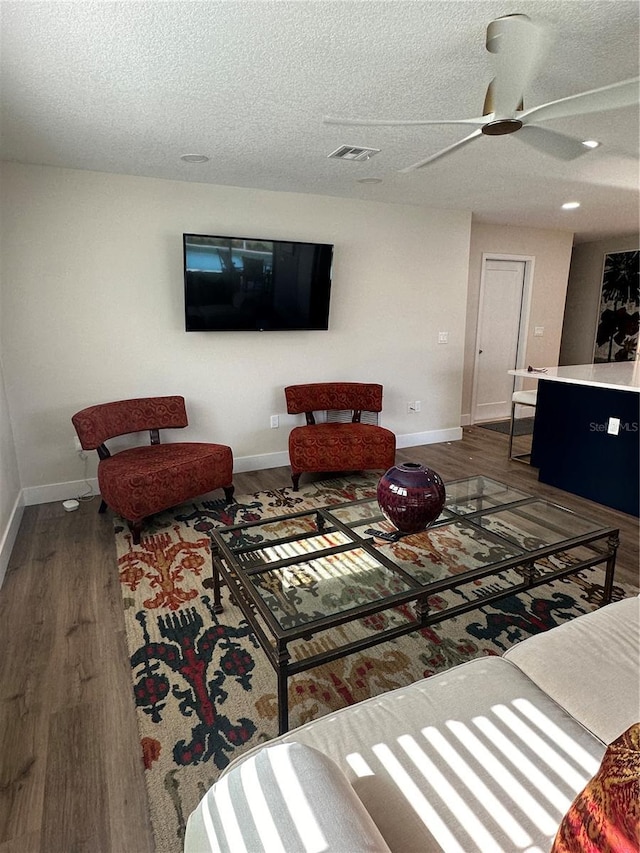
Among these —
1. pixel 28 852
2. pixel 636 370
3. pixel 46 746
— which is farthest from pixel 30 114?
pixel 636 370

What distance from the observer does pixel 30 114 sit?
8.06 ft

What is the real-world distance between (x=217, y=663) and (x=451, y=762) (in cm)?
122

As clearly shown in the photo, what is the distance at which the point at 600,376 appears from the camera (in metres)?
3.69

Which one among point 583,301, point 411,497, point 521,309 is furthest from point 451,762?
point 583,301

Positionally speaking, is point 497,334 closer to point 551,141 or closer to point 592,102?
point 551,141

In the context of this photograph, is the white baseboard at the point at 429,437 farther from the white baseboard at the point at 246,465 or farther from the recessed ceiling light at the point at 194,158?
the recessed ceiling light at the point at 194,158

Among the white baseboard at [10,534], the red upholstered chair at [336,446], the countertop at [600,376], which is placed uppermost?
the countertop at [600,376]

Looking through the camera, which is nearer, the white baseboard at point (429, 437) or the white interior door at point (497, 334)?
the white baseboard at point (429, 437)

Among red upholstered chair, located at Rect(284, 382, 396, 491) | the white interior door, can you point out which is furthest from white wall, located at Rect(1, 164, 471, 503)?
the white interior door

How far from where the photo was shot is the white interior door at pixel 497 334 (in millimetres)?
5926

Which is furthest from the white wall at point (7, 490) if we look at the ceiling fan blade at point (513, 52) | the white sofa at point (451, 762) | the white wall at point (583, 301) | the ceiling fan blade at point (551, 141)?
the white wall at point (583, 301)

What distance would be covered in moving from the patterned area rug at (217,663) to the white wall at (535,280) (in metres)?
3.77

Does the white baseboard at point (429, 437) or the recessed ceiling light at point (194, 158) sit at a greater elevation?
the recessed ceiling light at point (194, 158)

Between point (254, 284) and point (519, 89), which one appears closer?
point (519, 89)
